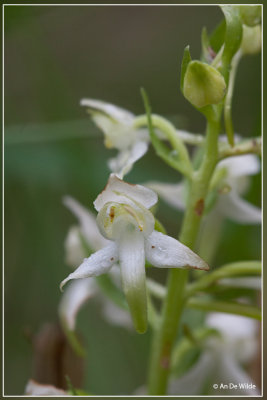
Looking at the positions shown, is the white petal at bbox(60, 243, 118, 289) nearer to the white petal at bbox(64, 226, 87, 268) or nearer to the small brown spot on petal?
the small brown spot on petal

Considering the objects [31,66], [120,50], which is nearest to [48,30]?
[31,66]

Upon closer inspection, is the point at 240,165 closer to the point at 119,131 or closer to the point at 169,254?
the point at 119,131

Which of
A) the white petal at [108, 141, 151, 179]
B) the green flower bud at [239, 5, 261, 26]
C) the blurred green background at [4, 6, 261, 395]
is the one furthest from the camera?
the blurred green background at [4, 6, 261, 395]

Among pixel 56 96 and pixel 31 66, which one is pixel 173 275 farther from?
pixel 31 66

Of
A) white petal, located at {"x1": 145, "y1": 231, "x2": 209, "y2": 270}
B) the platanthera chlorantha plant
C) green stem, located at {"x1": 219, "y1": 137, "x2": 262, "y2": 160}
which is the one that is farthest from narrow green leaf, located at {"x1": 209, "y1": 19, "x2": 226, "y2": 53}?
white petal, located at {"x1": 145, "y1": 231, "x2": 209, "y2": 270}

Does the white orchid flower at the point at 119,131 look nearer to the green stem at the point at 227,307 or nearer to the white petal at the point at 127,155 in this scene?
the white petal at the point at 127,155
